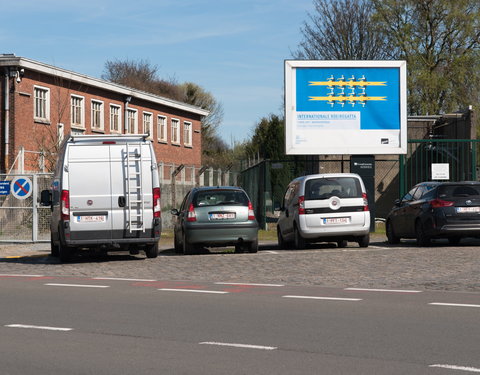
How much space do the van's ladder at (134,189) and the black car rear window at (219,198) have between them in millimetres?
2165

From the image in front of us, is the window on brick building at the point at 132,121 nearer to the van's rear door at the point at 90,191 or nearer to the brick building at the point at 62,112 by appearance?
the brick building at the point at 62,112

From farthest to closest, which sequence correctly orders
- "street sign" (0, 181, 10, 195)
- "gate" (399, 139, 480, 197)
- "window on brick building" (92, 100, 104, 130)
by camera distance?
"window on brick building" (92, 100, 104, 130)
"gate" (399, 139, 480, 197)
"street sign" (0, 181, 10, 195)

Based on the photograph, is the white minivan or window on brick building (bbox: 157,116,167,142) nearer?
the white minivan

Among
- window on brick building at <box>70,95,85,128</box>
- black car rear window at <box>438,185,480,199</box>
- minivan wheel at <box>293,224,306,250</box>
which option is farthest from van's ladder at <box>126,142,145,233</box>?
window on brick building at <box>70,95,85,128</box>

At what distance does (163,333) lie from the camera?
934 centimetres

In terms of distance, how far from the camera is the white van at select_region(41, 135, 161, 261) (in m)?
19.0

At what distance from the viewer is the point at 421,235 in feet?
73.2

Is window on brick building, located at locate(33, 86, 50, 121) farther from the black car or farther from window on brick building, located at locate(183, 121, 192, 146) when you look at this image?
the black car

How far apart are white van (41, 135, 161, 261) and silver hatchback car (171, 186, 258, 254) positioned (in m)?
1.71

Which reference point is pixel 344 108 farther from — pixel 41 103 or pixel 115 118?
pixel 115 118

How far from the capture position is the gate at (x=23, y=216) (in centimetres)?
2592

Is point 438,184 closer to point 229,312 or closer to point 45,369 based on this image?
point 229,312

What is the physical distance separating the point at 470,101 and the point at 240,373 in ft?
162

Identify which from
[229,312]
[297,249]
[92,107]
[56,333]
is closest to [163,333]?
[56,333]
